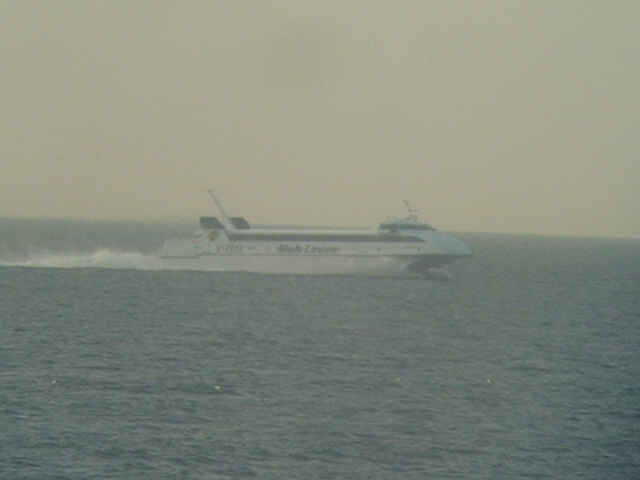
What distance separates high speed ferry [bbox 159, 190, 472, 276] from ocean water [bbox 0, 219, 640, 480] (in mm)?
13951

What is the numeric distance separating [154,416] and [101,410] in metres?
2.53

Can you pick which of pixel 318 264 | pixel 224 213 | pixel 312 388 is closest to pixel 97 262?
pixel 224 213

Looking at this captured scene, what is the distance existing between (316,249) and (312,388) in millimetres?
60334

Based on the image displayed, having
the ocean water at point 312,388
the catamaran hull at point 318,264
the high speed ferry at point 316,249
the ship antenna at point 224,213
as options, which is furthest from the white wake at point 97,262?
the ocean water at point 312,388

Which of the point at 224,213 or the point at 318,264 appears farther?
the point at 224,213

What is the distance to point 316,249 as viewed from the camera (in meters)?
104

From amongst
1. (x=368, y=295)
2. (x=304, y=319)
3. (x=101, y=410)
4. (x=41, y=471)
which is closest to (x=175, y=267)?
(x=368, y=295)

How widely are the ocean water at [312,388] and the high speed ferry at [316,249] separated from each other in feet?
45.8

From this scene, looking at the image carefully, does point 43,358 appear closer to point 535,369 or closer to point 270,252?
point 535,369

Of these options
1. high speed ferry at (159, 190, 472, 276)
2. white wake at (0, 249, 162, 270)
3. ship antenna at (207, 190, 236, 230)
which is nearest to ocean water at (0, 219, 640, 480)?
high speed ferry at (159, 190, 472, 276)

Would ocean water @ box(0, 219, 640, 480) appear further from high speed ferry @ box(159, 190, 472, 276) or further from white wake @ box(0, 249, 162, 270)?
white wake @ box(0, 249, 162, 270)

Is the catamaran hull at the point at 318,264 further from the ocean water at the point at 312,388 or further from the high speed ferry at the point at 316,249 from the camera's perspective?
the ocean water at the point at 312,388

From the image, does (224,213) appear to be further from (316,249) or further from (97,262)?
(97,262)

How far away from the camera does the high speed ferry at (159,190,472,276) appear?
10081 cm
